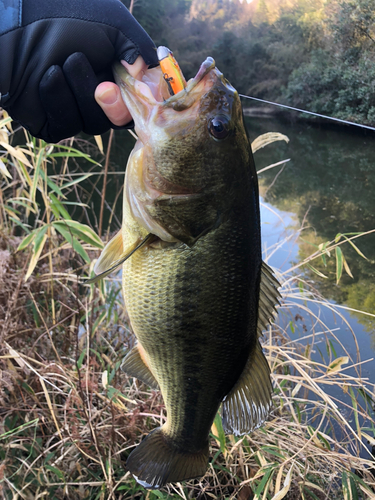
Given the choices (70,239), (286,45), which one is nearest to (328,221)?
(70,239)

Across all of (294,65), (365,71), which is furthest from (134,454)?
(294,65)

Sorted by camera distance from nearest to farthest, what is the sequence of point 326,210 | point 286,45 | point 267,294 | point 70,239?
1. point 267,294
2. point 70,239
3. point 326,210
4. point 286,45

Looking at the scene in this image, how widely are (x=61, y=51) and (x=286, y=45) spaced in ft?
115

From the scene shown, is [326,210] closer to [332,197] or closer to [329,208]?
[329,208]

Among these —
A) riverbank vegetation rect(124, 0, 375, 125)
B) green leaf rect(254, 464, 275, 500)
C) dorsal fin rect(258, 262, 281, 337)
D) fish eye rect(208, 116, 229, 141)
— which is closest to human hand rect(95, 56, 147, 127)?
fish eye rect(208, 116, 229, 141)

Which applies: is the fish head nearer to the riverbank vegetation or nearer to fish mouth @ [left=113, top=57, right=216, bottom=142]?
fish mouth @ [left=113, top=57, right=216, bottom=142]

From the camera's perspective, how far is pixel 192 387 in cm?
138

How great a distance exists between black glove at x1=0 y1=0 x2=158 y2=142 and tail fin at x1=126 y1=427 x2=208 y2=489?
49.9 inches

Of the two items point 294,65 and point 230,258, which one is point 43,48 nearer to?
point 230,258

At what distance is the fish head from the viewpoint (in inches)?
45.9

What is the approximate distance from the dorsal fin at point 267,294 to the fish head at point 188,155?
0.30 meters

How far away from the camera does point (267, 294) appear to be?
1.38 m

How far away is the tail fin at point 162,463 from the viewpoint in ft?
4.59

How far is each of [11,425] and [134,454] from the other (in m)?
1.18
